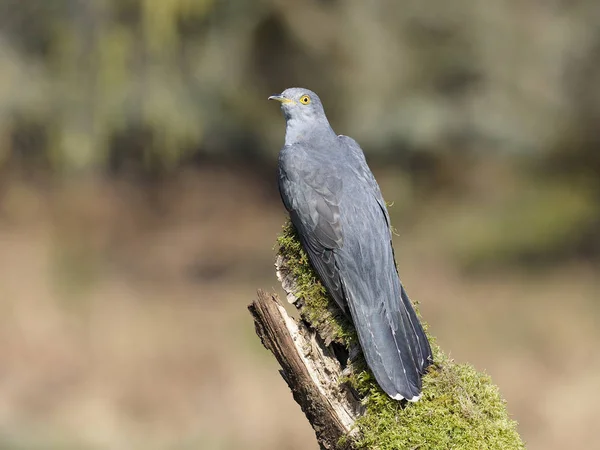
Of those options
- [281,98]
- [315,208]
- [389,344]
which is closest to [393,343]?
[389,344]

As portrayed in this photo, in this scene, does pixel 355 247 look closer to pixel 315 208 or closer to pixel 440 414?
pixel 315 208

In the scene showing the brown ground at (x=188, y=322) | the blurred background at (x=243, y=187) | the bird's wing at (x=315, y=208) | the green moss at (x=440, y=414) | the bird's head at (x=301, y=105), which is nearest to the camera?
the green moss at (x=440, y=414)

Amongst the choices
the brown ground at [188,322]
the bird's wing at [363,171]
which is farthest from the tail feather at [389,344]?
the brown ground at [188,322]

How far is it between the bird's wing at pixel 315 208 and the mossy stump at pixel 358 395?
10 cm

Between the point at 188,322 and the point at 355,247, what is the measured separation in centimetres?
772

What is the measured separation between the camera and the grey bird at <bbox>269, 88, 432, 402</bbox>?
352cm

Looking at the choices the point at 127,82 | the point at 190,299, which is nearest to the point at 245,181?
the point at 190,299

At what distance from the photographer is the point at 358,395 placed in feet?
11.5

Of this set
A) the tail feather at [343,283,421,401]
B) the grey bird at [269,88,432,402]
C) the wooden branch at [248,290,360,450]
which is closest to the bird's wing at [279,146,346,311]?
the grey bird at [269,88,432,402]

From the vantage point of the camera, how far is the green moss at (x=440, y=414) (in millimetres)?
3303

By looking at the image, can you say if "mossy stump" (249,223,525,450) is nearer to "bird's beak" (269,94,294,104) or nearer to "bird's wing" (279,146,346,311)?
"bird's wing" (279,146,346,311)

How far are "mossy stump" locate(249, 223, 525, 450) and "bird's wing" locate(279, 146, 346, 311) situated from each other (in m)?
0.10

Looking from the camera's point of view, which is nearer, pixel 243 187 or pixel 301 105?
pixel 301 105

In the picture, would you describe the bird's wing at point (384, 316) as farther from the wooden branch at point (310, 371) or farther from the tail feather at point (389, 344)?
the wooden branch at point (310, 371)
